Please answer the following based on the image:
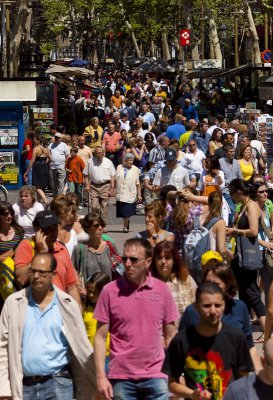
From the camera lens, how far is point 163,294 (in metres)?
7.41

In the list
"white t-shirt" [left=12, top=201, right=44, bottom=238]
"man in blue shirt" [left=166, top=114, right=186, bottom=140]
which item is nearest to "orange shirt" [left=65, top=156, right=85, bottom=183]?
"man in blue shirt" [left=166, top=114, right=186, bottom=140]

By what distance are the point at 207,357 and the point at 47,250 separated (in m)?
2.54

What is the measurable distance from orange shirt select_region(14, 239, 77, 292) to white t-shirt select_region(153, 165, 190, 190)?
7256mm

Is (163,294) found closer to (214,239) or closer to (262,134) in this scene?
(214,239)

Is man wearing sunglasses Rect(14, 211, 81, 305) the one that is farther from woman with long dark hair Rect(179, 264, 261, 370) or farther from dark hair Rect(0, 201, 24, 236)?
woman with long dark hair Rect(179, 264, 261, 370)

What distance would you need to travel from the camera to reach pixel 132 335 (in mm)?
7258

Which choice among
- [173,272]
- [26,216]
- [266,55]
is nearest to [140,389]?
[173,272]

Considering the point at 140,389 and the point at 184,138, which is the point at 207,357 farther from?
the point at 184,138

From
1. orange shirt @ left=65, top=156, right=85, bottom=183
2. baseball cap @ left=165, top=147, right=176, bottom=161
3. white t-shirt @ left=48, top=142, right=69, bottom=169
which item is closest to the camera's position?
baseball cap @ left=165, top=147, right=176, bottom=161

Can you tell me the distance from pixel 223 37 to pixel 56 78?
54.9 meters

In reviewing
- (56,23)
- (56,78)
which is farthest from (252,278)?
(56,23)

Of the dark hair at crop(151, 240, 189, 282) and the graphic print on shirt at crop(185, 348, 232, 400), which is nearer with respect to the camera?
the graphic print on shirt at crop(185, 348, 232, 400)

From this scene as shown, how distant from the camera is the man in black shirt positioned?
263 inches

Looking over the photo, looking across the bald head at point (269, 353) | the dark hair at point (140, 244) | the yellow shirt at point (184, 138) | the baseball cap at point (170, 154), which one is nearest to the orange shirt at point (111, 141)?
the yellow shirt at point (184, 138)
